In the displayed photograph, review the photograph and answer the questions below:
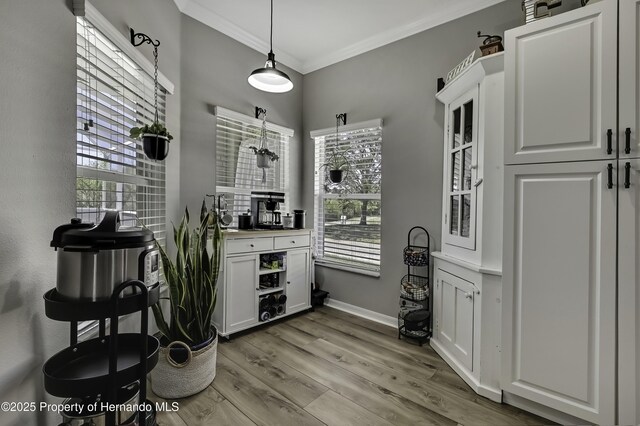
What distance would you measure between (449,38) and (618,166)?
5.88ft

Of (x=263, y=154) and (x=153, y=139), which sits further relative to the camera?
(x=263, y=154)

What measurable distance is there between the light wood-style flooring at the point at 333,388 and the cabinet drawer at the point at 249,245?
0.79 meters

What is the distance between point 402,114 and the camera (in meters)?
2.87

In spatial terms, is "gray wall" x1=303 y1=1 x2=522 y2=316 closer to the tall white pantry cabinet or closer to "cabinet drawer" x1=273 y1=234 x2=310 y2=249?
"cabinet drawer" x1=273 y1=234 x2=310 y2=249

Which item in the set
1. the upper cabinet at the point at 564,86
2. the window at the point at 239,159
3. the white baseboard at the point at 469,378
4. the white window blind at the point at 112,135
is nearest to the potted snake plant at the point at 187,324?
the white window blind at the point at 112,135

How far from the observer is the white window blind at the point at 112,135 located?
5.06 ft

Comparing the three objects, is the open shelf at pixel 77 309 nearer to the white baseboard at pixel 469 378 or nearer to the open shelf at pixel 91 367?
the open shelf at pixel 91 367

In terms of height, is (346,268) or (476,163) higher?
(476,163)

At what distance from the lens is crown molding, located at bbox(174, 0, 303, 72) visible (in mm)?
2557

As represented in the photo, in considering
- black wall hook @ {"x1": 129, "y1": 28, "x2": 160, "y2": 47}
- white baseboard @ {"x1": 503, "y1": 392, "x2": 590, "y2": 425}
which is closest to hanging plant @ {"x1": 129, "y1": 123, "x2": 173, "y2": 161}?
black wall hook @ {"x1": 129, "y1": 28, "x2": 160, "y2": 47}

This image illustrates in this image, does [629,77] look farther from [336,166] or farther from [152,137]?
[152,137]

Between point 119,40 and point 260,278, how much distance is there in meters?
2.20

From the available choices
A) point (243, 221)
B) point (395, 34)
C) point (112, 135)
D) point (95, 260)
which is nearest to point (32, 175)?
point (95, 260)

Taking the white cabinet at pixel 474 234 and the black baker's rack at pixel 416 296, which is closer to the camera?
the white cabinet at pixel 474 234
